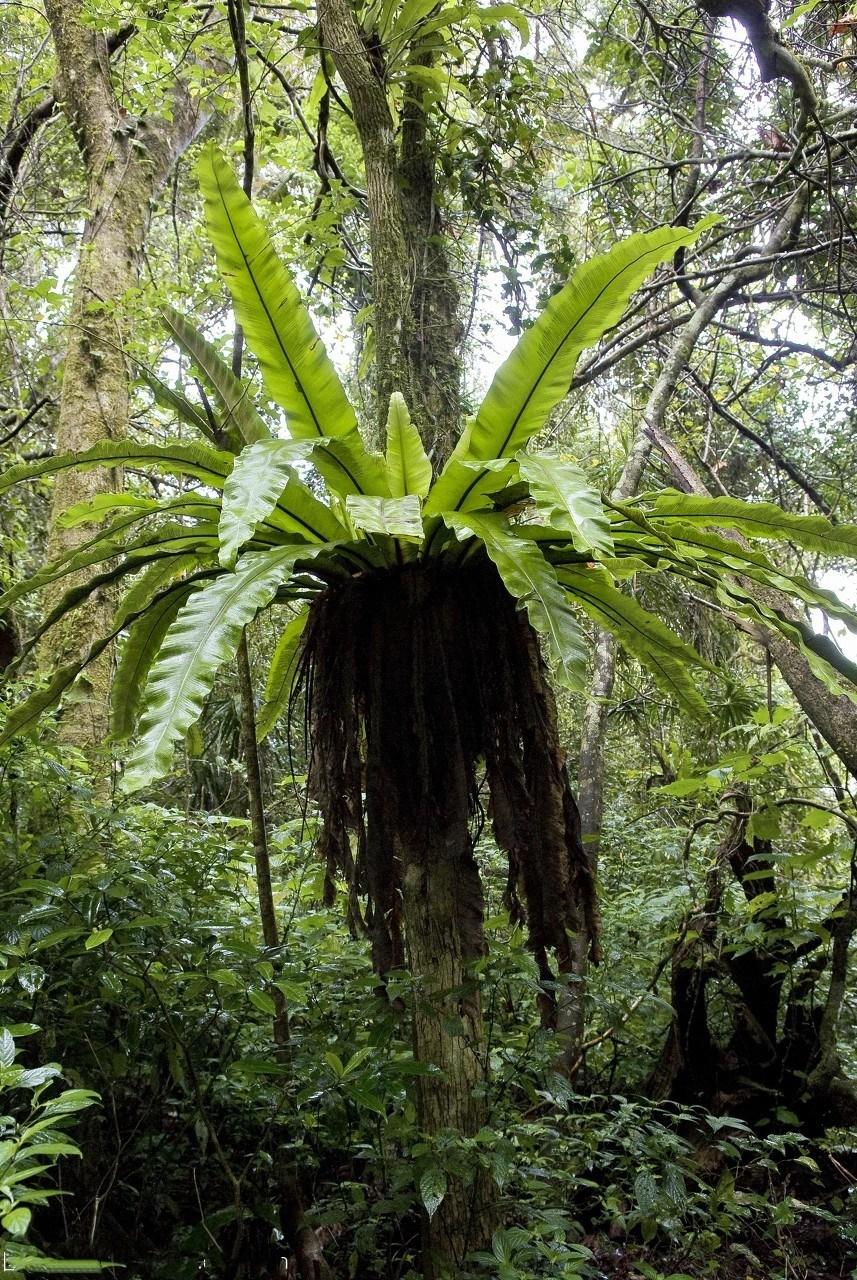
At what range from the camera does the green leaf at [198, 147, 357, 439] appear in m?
1.51

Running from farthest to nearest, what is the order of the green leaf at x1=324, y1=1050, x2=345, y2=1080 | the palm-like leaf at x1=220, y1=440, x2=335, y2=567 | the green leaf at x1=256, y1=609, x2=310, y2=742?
the green leaf at x1=256, y1=609, x2=310, y2=742 < the green leaf at x1=324, y1=1050, x2=345, y2=1080 < the palm-like leaf at x1=220, y1=440, x2=335, y2=567

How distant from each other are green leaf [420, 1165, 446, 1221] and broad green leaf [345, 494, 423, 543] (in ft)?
3.64

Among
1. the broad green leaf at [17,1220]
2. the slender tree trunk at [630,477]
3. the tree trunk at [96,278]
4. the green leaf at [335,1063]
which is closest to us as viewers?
the broad green leaf at [17,1220]

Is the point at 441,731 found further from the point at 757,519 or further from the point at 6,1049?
the point at 6,1049

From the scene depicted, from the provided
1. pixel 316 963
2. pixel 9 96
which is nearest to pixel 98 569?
pixel 316 963

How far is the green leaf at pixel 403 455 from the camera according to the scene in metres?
1.56

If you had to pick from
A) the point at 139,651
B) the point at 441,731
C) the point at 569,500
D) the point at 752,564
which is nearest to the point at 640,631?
the point at 752,564

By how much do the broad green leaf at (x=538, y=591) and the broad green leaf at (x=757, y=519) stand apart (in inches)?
14.1

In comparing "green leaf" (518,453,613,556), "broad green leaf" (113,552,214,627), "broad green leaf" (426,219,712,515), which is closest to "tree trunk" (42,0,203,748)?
"broad green leaf" (113,552,214,627)

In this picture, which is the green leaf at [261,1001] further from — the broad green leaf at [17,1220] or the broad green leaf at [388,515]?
the broad green leaf at [388,515]

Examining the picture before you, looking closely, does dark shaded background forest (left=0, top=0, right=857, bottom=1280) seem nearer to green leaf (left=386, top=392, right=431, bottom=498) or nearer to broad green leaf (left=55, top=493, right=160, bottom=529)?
broad green leaf (left=55, top=493, right=160, bottom=529)

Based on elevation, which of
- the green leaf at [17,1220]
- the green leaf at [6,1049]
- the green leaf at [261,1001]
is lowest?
the green leaf at [261,1001]

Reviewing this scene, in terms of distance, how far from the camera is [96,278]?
3.99 metres

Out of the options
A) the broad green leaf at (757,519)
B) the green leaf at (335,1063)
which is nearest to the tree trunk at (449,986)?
the green leaf at (335,1063)
